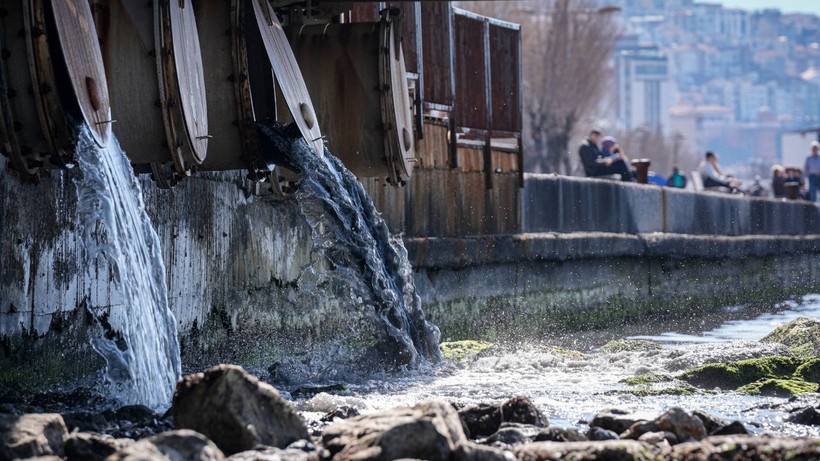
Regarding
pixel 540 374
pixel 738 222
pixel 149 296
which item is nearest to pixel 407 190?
Result: pixel 540 374

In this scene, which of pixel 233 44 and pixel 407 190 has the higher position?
pixel 233 44

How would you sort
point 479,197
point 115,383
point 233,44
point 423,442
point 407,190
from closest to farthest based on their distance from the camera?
point 423,442 < point 115,383 < point 233,44 < point 407,190 < point 479,197

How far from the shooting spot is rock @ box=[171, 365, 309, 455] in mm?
6754

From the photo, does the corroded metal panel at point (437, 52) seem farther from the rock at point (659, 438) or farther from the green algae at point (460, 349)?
the rock at point (659, 438)

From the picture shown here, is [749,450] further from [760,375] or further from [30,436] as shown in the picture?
[760,375]

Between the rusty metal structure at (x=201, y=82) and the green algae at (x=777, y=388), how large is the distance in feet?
11.3

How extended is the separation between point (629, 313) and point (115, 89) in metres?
12.7

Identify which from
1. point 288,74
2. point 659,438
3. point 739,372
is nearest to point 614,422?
point 659,438

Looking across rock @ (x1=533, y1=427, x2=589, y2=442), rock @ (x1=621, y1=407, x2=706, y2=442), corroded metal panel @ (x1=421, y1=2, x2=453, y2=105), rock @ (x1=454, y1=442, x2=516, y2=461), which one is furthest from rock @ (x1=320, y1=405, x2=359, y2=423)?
corroded metal panel @ (x1=421, y1=2, x2=453, y2=105)

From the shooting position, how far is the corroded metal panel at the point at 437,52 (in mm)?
16133

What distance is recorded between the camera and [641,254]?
2130 centimetres

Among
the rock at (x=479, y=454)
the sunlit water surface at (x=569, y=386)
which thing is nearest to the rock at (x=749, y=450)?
the rock at (x=479, y=454)

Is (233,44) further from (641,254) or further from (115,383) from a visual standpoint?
(641,254)

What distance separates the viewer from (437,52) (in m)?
16.5
